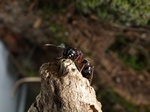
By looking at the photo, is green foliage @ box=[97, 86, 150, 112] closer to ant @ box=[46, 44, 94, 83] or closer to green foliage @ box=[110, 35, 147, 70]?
green foliage @ box=[110, 35, 147, 70]

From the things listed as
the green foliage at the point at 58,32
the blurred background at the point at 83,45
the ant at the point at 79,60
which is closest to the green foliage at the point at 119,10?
the blurred background at the point at 83,45

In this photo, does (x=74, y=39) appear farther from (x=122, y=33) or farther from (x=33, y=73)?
(x=33, y=73)

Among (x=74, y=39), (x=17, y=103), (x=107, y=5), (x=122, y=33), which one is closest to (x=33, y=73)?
(x=17, y=103)

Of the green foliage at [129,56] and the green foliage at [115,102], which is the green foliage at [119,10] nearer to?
the green foliage at [129,56]

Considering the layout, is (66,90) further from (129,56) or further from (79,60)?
(129,56)

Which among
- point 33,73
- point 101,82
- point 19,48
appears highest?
point 19,48

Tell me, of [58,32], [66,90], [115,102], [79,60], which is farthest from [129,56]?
[66,90]
